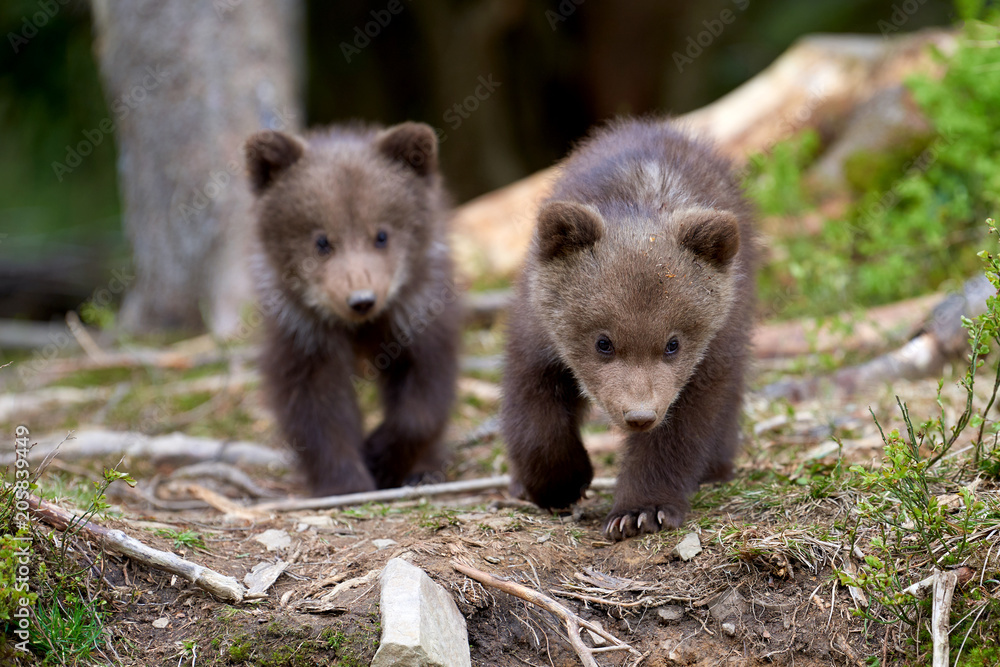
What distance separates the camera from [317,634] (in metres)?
3.31

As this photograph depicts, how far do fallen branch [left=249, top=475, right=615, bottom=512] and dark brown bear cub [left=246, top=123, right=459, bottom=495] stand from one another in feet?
1.79

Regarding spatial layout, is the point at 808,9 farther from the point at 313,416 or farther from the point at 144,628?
the point at 144,628

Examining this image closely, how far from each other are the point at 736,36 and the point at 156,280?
34.8 ft

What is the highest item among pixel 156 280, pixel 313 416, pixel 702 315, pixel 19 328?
pixel 702 315

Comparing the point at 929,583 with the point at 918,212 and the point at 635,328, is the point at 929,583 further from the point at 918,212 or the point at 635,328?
the point at 918,212

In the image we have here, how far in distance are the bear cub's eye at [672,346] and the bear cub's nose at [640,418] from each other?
33cm

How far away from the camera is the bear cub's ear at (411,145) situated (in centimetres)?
608

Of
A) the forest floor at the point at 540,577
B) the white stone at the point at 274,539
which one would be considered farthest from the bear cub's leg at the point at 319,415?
the white stone at the point at 274,539

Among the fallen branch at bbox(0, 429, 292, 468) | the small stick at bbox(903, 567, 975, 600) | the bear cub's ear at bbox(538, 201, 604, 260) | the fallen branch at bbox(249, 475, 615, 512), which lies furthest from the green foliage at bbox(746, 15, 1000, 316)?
the fallen branch at bbox(0, 429, 292, 468)

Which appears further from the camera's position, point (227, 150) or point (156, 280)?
point (156, 280)

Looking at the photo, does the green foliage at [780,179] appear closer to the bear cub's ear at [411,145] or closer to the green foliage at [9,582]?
the bear cub's ear at [411,145]

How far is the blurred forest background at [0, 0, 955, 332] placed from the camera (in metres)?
12.4

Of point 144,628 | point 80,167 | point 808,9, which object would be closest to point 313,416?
point 144,628

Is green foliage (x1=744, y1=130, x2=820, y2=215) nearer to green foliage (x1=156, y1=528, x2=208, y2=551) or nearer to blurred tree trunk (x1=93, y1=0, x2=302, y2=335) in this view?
blurred tree trunk (x1=93, y1=0, x2=302, y2=335)
